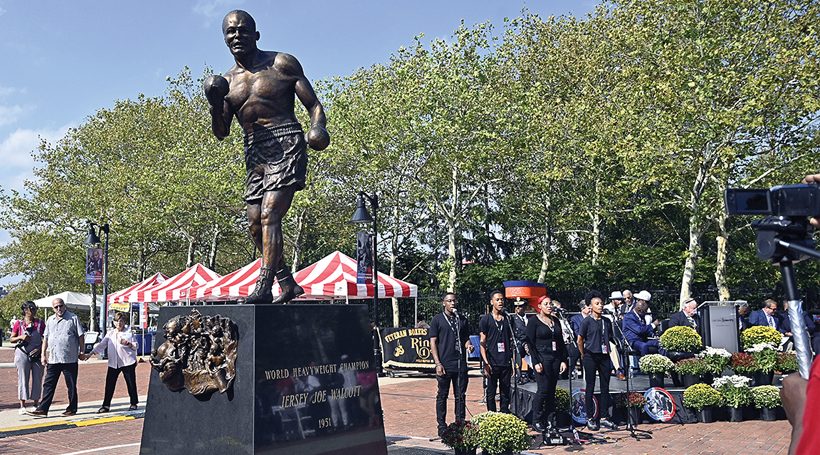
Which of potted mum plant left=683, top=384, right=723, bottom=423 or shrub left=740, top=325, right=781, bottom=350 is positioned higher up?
shrub left=740, top=325, right=781, bottom=350

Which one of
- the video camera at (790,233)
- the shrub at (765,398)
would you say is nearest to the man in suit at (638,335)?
the shrub at (765,398)

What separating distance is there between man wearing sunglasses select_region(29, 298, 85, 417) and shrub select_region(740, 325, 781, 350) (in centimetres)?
1213

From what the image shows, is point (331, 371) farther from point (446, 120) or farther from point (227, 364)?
point (446, 120)

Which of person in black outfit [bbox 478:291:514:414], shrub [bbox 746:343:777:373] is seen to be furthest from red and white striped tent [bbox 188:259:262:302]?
shrub [bbox 746:343:777:373]

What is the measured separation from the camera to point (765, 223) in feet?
8.38

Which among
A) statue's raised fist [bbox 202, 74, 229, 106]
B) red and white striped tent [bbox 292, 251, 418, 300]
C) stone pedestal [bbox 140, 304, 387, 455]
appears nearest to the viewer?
stone pedestal [bbox 140, 304, 387, 455]

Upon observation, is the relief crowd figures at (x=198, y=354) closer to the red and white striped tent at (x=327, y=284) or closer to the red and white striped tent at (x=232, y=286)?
the red and white striped tent at (x=327, y=284)

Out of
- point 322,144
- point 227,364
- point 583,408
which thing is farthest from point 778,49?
point 227,364

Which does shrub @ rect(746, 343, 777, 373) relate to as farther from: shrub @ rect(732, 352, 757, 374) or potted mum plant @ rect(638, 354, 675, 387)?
potted mum plant @ rect(638, 354, 675, 387)

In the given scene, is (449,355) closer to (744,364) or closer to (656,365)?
(656,365)

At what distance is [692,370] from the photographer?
12000 millimetres

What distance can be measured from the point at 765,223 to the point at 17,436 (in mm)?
10344

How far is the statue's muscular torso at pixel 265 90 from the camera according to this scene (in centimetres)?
663

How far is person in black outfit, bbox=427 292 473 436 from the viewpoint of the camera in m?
9.61
